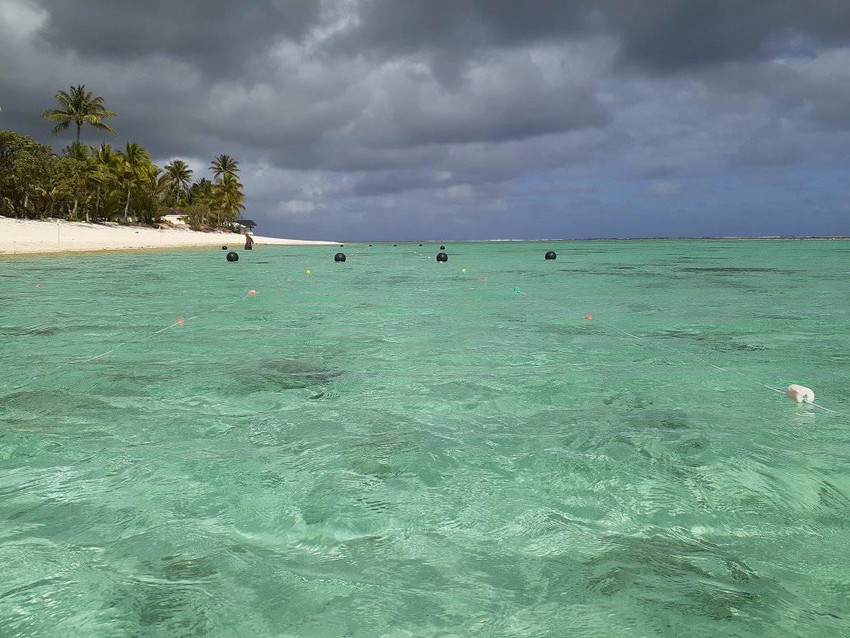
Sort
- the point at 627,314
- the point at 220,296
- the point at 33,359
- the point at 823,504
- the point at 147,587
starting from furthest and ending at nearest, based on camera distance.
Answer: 1. the point at 220,296
2. the point at 627,314
3. the point at 33,359
4. the point at 823,504
5. the point at 147,587

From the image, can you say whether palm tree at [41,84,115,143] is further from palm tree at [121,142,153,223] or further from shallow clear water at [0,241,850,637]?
shallow clear water at [0,241,850,637]

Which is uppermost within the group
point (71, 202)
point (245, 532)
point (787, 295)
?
point (71, 202)

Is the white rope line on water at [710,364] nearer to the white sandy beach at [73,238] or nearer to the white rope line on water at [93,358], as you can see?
the white rope line on water at [93,358]

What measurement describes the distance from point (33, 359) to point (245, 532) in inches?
274

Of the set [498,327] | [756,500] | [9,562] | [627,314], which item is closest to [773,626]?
[756,500]

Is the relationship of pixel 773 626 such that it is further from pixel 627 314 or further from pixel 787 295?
pixel 787 295

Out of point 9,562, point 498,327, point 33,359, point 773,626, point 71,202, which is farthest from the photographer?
point 71,202

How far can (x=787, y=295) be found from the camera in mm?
18891

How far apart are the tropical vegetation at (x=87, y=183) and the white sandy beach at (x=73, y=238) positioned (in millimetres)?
3546

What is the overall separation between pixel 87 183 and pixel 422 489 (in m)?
72.5

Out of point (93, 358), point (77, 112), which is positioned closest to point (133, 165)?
point (77, 112)

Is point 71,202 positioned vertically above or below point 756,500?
above

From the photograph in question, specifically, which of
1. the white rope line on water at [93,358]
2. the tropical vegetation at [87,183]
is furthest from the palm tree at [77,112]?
the white rope line on water at [93,358]

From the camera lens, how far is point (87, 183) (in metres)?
65.1
